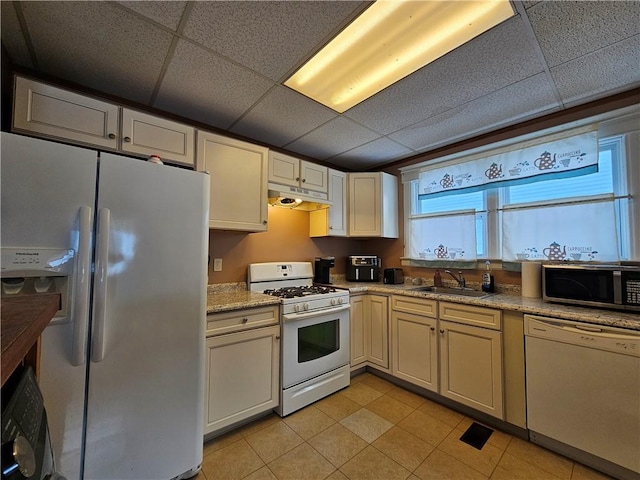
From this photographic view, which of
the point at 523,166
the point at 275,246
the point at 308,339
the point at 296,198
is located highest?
the point at 523,166

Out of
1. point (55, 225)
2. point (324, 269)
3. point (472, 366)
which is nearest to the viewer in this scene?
point (55, 225)

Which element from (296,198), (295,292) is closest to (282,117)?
(296,198)

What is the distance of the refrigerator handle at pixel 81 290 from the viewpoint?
1.19 meters

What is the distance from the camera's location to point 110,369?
1.28 meters

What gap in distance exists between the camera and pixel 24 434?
64 cm

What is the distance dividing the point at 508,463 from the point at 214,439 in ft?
6.11

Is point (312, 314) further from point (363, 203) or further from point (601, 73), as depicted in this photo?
A: point (601, 73)

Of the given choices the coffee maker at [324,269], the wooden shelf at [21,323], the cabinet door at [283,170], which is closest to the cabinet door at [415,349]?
the coffee maker at [324,269]

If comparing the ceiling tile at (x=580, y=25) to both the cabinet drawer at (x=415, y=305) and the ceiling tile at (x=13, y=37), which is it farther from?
the ceiling tile at (x=13, y=37)

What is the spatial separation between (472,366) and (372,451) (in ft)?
3.14

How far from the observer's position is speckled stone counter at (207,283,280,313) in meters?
1.81

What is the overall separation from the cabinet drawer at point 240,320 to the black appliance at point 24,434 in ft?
3.14

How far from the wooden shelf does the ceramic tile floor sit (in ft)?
4.57

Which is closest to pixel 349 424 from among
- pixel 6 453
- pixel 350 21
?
pixel 6 453
